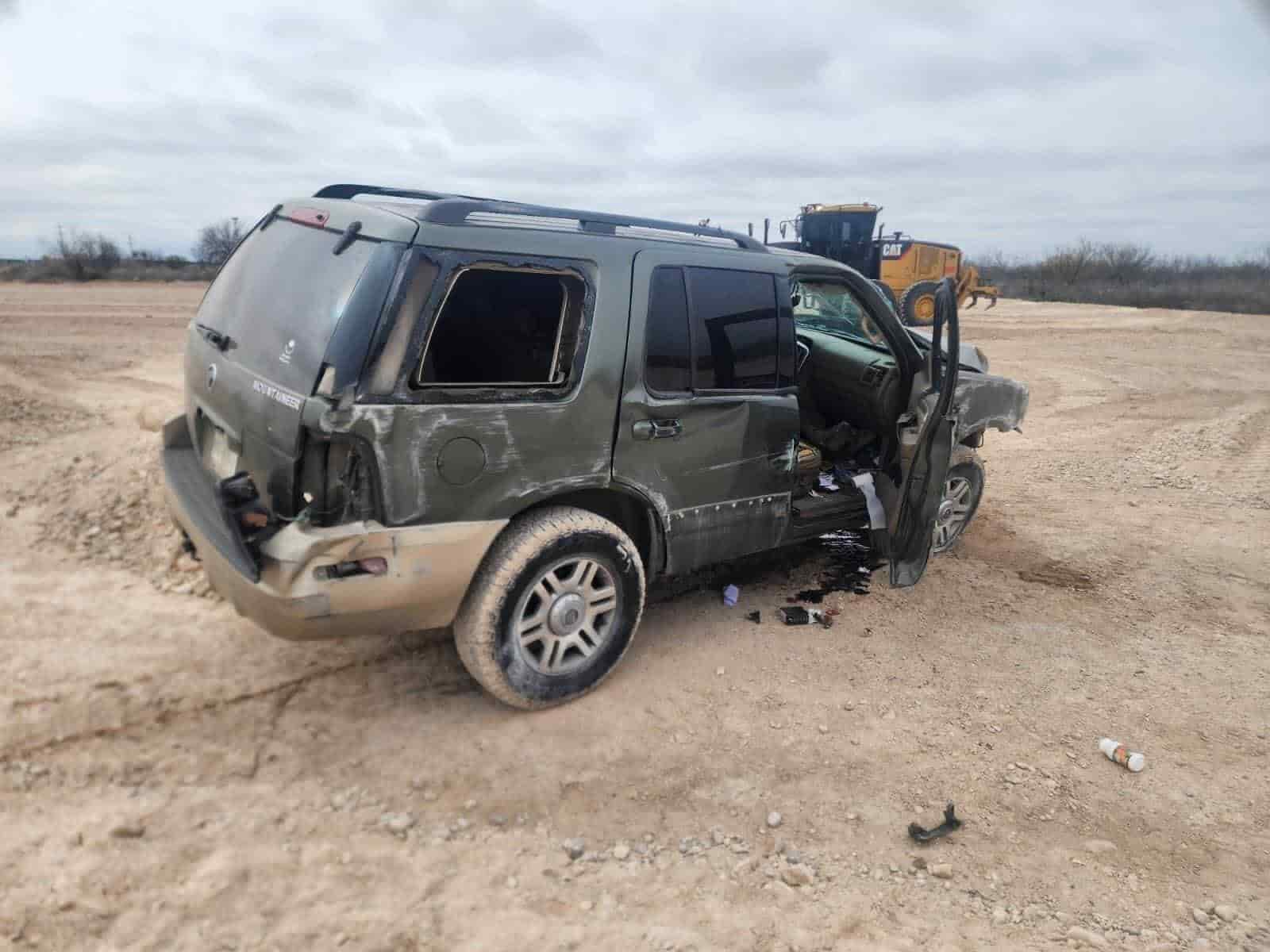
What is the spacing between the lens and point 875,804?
10.2ft

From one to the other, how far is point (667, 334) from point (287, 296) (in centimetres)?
Result: 154

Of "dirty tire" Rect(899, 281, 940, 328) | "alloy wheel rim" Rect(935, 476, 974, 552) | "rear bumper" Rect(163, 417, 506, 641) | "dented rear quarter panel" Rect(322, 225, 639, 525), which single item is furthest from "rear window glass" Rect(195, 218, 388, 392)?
"dirty tire" Rect(899, 281, 940, 328)

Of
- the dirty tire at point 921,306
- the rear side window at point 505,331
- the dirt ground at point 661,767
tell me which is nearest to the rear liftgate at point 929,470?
the dirt ground at point 661,767

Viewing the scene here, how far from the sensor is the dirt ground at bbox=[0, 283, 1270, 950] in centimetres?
253

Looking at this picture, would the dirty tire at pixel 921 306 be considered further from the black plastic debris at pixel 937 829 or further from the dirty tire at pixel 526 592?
the black plastic debris at pixel 937 829

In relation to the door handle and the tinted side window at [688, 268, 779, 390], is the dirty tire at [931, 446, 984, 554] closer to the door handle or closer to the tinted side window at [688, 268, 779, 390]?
the tinted side window at [688, 268, 779, 390]

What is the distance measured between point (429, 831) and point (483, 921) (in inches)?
18.7

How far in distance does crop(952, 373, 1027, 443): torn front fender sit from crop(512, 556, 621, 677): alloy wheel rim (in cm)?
240

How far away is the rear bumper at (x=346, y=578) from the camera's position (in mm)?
2879

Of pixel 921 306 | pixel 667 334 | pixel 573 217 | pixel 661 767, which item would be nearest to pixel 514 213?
pixel 573 217

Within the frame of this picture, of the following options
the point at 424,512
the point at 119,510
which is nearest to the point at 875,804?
the point at 424,512

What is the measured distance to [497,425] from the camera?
123 inches

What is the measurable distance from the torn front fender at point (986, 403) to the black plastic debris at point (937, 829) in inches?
94.4

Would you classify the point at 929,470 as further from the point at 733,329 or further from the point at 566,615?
the point at 566,615
